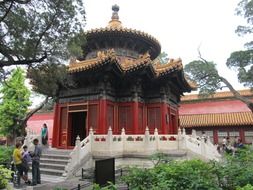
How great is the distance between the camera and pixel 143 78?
45.9ft

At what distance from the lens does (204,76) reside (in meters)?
22.5

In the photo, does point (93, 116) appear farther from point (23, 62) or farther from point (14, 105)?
point (14, 105)

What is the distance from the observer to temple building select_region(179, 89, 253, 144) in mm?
23891

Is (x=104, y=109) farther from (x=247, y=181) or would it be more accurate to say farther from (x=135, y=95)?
(x=247, y=181)

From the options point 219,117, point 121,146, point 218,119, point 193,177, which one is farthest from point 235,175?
point 219,117

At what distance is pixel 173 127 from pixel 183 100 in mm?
14099

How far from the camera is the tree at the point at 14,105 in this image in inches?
870

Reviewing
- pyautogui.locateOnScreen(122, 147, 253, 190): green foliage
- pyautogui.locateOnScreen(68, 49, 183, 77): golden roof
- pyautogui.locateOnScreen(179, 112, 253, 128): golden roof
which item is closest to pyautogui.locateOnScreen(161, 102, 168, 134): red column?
pyautogui.locateOnScreen(68, 49, 183, 77): golden roof

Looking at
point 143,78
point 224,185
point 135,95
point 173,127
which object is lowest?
point 224,185

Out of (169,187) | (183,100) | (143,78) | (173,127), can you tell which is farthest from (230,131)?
(169,187)

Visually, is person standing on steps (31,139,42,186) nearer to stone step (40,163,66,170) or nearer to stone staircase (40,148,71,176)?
stone staircase (40,148,71,176)

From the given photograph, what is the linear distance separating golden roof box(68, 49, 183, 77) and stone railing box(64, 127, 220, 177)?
3059mm

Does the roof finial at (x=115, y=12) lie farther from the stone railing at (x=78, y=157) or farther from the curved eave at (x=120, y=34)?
the stone railing at (x=78, y=157)

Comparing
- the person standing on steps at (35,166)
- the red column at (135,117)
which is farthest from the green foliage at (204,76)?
the person standing on steps at (35,166)
